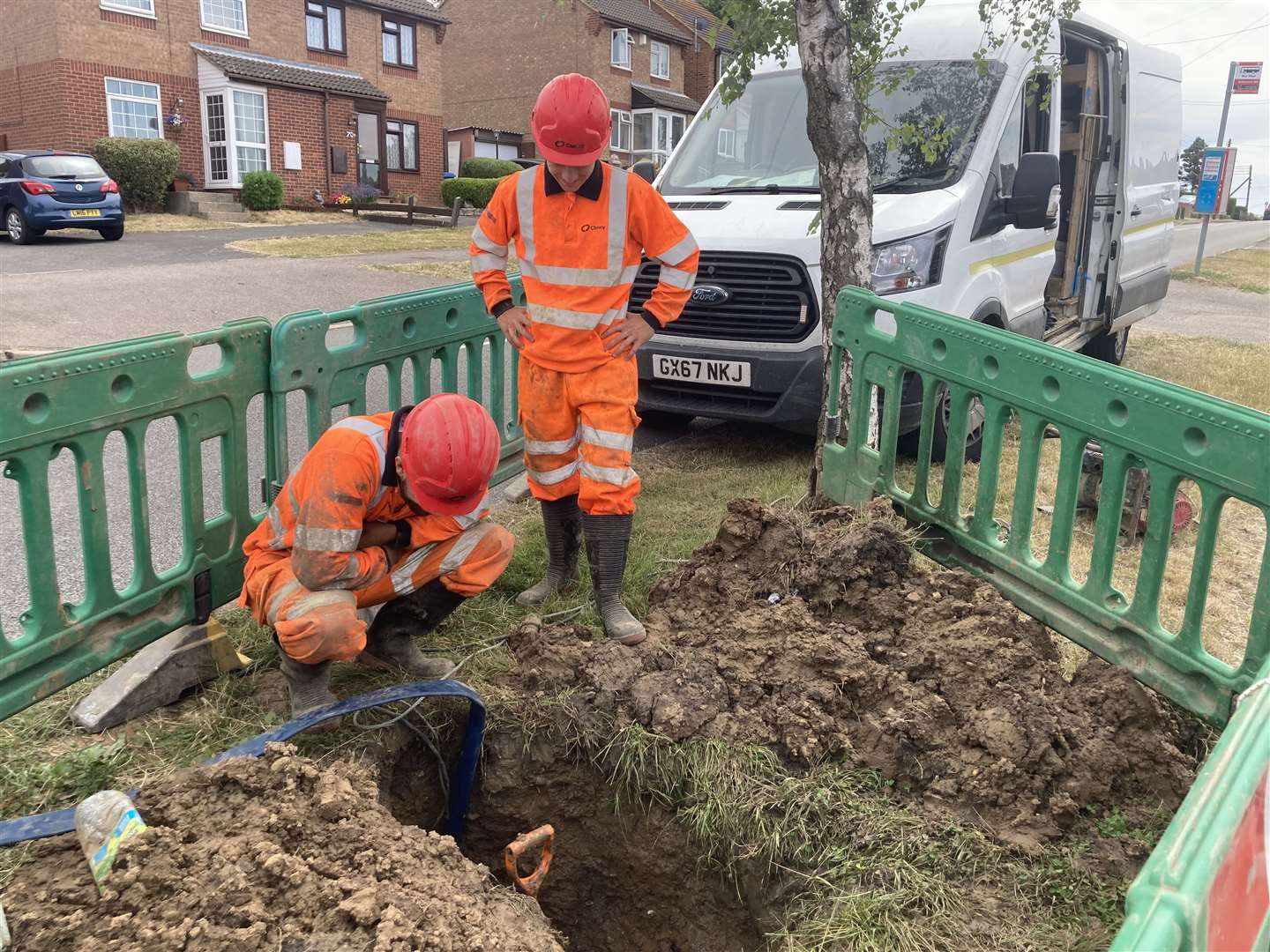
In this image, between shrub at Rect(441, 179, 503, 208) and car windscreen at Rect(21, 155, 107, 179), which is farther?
shrub at Rect(441, 179, 503, 208)

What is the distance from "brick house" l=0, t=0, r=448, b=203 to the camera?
2428 centimetres

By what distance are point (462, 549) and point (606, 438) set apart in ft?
2.23

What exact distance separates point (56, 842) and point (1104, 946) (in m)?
2.42

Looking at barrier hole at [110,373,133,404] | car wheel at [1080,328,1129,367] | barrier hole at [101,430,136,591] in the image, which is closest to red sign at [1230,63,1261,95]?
car wheel at [1080,328,1129,367]

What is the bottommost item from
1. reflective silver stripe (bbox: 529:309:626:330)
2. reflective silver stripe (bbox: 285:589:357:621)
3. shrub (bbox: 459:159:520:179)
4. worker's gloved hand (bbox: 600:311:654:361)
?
reflective silver stripe (bbox: 285:589:357:621)

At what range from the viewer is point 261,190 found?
24938 millimetres

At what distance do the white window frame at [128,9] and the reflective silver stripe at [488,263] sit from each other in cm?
2549

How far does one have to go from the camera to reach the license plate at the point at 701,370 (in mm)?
5875

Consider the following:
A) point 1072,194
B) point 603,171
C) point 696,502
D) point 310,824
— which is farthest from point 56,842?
point 1072,194

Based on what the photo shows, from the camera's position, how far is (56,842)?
2.31 meters

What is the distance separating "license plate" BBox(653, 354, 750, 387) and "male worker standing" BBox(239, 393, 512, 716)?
9.31ft

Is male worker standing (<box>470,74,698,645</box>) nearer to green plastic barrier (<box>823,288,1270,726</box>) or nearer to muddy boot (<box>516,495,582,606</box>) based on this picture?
muddy boot (<box>516,495,582,606</box>)

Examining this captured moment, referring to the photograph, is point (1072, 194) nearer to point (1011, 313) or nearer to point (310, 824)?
point (1011, 313)

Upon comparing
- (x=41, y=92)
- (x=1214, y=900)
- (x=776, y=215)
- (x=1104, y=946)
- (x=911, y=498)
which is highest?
(x=41, y=92)
